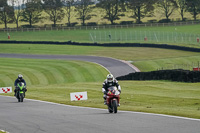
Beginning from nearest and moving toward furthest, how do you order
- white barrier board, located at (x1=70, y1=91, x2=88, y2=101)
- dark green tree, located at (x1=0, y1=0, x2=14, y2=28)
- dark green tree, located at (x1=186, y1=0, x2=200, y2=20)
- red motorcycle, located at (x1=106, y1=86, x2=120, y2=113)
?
red motorcycle, located at (x1=106, y1=86, x2=120, y2=113), white barrier board, located at (x1=70, y1=91, x2=88, y2=101), dark green tree, located at (x1=186, y1=0, x2=200, y2=20), dark green tree, located at (x1=0, y1=0, x2=14, y2=28)

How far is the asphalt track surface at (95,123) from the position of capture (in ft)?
41.5

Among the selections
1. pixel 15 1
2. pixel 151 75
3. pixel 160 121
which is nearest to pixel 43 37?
pixel 15 1

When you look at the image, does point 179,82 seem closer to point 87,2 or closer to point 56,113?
point 56,113

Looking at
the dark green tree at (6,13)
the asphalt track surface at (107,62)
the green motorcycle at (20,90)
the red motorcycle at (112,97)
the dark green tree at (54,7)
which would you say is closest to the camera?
the red motorcycle at (112,97)

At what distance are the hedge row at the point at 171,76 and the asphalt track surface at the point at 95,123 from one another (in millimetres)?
17375

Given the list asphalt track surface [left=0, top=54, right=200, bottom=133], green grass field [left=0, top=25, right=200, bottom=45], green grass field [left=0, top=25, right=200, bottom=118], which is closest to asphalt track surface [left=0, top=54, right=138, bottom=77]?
green grass field [left=0, top=25, right=200, bottom=118]

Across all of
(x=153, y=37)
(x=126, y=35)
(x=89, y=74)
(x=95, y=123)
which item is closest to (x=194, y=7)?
(x=126, y=35)

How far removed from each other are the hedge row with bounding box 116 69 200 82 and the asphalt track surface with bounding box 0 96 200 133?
17.4 meters

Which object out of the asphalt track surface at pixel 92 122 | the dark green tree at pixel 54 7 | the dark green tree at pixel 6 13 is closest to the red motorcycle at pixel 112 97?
the asphalt track surface at pixel 92 122

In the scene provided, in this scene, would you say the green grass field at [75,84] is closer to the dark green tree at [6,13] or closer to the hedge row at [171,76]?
the hedge row at [171,76]

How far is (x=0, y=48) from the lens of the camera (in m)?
78.6

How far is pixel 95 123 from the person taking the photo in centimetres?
1418

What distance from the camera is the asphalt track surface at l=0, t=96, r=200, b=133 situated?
12.6 metres

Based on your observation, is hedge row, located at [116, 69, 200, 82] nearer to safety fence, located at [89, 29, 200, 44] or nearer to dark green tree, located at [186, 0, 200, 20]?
safety fence, located at [89, 29, 200, 44]
